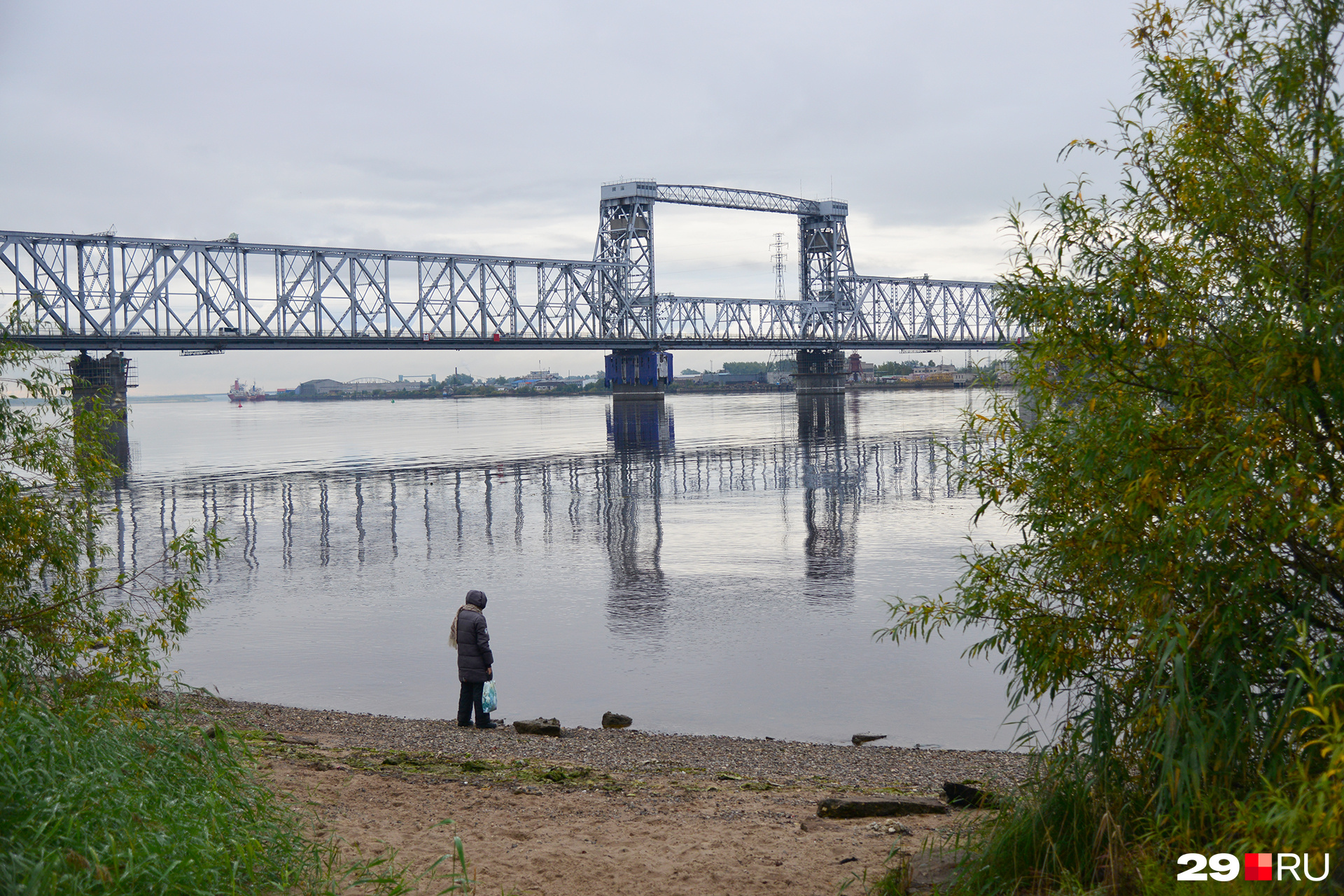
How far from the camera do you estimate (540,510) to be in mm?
28703

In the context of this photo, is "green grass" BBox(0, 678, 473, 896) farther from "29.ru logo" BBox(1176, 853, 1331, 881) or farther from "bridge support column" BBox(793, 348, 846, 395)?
"bridge support column" BBox(793, 348, 846, 395)

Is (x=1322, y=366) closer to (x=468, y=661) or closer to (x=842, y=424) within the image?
(x=468, y=661)

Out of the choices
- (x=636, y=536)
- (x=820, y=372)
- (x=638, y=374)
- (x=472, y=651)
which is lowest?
(x=636, y=536)

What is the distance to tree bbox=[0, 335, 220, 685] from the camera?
7.09m

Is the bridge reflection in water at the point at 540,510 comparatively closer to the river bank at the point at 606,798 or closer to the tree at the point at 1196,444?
the river bank at the point at 606,798

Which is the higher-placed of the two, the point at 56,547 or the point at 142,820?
Answer: the point at 56,547

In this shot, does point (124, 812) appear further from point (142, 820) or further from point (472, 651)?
point (472, 651)

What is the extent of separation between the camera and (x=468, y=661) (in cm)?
1137

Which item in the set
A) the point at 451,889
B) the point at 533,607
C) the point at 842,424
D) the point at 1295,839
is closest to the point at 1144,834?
the point at 1295,839

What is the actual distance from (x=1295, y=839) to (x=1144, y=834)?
3.42ft

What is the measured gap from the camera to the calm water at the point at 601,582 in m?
12.6

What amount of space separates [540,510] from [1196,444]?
954 inches

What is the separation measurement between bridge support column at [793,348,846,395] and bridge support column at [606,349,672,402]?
840 inches

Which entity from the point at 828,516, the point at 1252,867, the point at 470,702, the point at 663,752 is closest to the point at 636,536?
the point at 828,516
